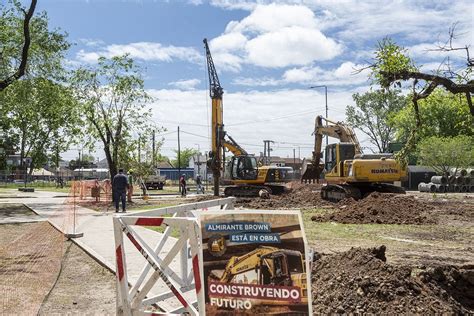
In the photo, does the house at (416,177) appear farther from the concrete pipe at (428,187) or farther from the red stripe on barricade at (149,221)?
the red stripe on barricade at (149,221)

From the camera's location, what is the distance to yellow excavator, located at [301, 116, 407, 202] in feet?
77.3

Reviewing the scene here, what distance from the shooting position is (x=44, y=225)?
16.0 m

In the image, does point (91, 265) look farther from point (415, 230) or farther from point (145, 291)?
point (415, 230)

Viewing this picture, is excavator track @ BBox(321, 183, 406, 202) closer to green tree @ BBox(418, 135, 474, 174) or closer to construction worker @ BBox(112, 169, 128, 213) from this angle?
construction worker @ BBox(112, 169, 128, 213)

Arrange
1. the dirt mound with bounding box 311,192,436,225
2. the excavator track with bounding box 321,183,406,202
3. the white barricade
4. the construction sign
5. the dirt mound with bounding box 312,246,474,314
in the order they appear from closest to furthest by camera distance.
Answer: the construction sign
the white barricade
the dirt mound with bounding box 312,246,474,314
the dirt mound with bounding box 311,192,436,225
the excavator track with bounding box 321,183,406,202

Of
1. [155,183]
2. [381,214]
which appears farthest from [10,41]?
[155,183]

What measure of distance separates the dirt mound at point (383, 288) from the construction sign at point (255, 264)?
1.64m

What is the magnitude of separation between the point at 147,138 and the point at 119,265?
29.3 meters

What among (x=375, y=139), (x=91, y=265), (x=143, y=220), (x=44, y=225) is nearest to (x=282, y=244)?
(x=143, y=220)

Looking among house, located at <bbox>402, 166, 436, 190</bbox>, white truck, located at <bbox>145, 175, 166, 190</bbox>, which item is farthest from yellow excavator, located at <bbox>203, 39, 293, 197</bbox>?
house, located at <bbox>402, 166, 436, 190</bbox>

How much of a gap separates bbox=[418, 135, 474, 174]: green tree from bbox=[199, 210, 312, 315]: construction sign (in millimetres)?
43799

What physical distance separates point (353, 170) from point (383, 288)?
1843 centimetres

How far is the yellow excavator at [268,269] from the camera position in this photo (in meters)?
4.02

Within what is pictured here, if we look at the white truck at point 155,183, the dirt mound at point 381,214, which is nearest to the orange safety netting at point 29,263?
the dirt mound at point 381,214
